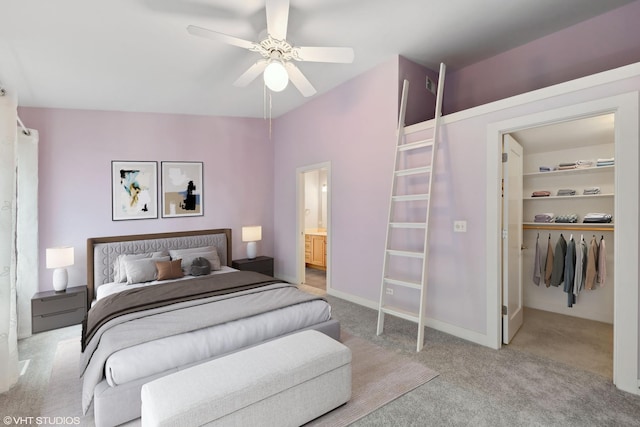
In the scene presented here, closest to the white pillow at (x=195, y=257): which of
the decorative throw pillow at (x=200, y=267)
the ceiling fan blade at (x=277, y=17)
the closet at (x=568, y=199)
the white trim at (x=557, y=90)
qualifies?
the decorative throw pillow at (x=200, y=267)

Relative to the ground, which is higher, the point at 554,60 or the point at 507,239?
the point at 554,60

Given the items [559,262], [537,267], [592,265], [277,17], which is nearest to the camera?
[277,17]

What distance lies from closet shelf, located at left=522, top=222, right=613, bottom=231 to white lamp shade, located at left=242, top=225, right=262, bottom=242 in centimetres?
384

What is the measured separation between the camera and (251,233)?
5.04 meters

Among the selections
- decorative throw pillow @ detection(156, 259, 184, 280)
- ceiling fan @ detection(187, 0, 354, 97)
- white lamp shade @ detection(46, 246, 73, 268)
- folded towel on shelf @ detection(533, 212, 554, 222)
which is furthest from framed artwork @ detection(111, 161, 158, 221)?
folded towel on shelf @ detection(533, 212, 554, 222)

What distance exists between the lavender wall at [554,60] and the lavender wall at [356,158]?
3.49 feet

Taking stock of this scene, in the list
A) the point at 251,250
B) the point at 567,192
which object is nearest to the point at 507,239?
the point at 567,192

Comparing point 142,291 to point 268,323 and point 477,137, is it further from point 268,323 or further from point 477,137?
point 477,137

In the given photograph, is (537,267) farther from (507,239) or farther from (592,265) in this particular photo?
(507,239)

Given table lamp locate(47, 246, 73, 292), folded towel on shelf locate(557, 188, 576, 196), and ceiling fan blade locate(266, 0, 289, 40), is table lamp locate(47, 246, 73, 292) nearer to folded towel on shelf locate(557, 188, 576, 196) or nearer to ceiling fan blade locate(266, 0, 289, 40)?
ceiling fan blade locate(266, 0, 289, 40)

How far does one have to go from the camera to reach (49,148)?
3887 mm

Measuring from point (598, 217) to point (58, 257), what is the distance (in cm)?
606

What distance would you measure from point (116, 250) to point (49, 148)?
4.98 feet

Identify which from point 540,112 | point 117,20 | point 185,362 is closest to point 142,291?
point 185,362
